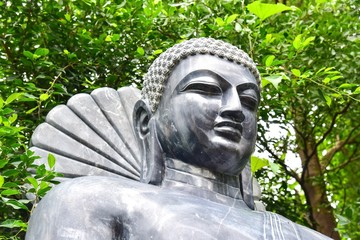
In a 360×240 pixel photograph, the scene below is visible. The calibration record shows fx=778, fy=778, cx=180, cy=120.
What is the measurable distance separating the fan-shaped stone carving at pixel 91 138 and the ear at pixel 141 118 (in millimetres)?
145

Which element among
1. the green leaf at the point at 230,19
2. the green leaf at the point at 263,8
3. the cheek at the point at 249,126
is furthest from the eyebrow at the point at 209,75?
the green leaf at the point at 230,19

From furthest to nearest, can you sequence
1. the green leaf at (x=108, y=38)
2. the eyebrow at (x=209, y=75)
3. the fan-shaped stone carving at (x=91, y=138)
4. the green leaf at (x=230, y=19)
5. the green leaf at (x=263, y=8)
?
the green leaf at (x=108, y=38), the green leaf at (x=230, y=19), the green leaf at (x=263, y=8), the fan-shaped stone carving at (x=91, y=138), the eyebrow at (x=209, y=75)

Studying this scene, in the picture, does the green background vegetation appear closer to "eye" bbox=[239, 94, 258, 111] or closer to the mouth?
"eye" bbox=[239, 94, 258, 111]

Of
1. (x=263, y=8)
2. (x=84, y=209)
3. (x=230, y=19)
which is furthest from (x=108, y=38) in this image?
(x=84, y=209)

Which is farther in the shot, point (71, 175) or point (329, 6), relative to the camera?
point (329, 6)

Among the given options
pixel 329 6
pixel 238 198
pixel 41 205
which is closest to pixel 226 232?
pixel 238 198

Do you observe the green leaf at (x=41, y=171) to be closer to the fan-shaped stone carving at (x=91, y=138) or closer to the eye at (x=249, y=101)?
the fan-shaped stone carving at (x=91, y=138)

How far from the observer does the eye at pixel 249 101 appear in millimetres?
3525

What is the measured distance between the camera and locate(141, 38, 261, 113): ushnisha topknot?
3.58 meters

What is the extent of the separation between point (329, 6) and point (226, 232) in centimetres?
420

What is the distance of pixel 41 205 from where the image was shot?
10.4ft

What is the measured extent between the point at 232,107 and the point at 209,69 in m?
0.23

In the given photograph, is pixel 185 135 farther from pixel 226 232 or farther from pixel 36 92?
pixel 36 92

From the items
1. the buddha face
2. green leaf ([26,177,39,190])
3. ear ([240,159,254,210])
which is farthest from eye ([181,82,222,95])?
green leaf ([26,177,39,190])
